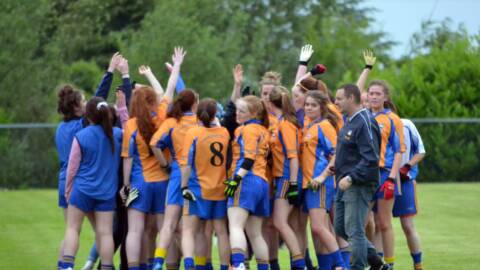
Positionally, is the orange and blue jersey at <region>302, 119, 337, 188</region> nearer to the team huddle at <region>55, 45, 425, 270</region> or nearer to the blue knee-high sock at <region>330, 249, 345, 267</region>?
the team huddle at <region>55, 45, 425, 270</region>

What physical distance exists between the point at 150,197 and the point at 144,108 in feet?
3.14

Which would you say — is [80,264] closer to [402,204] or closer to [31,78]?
[402,204]

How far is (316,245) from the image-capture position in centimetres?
1095

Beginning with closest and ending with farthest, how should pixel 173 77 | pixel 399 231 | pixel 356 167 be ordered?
pixel 356 167
pixel 173 77
pixel 399 231

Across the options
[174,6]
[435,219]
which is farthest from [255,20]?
[435,219]

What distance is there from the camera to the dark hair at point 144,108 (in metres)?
10.6

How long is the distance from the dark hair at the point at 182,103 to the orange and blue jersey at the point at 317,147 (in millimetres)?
1268

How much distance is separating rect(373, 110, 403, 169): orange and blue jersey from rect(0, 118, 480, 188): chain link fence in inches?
567

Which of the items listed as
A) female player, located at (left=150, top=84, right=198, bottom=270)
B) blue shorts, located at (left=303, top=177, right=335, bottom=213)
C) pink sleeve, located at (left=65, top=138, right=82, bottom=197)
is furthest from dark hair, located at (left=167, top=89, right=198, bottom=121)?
blue shorts, located at (left=303, top=177, right=335, bottom=213)

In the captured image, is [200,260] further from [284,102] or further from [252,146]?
[284,102]

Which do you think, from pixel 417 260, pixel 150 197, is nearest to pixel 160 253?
pixel 150 197

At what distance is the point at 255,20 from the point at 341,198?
39039 millimetres

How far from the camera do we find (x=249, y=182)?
33.5 ft

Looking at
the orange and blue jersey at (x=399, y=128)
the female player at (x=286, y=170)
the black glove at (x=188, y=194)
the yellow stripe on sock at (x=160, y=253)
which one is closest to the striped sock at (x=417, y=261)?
the orange and blue jersey at (x=399, y=128)
